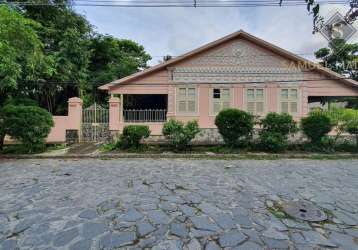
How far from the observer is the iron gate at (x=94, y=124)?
13438 mm

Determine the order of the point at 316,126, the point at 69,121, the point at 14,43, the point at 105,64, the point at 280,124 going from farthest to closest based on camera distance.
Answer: the point at 105,64, the point at 69,121, the point at 316,126, the point at 280,124, the point at 14,43

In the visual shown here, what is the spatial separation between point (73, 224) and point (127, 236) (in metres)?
0.89

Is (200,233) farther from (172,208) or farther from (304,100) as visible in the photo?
(304,100)

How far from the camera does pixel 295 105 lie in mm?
14008

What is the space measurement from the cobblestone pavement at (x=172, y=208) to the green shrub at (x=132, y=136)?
10.8 feet

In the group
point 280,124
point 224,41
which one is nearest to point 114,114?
point 224,41

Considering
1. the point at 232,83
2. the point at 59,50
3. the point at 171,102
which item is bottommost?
the point at 171,102

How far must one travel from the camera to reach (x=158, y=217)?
3635mm

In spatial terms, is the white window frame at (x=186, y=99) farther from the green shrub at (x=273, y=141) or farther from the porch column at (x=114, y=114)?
the green shrub at (x=273, y=141)

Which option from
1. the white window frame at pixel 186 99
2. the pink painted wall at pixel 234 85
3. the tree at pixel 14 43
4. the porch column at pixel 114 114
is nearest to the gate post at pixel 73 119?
→ the porch column at pixel 114 114

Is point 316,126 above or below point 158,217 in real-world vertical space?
above

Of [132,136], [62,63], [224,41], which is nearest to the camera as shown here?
[132,136]

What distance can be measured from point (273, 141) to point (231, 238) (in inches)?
314

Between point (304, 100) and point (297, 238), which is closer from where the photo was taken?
point (297, 238)
